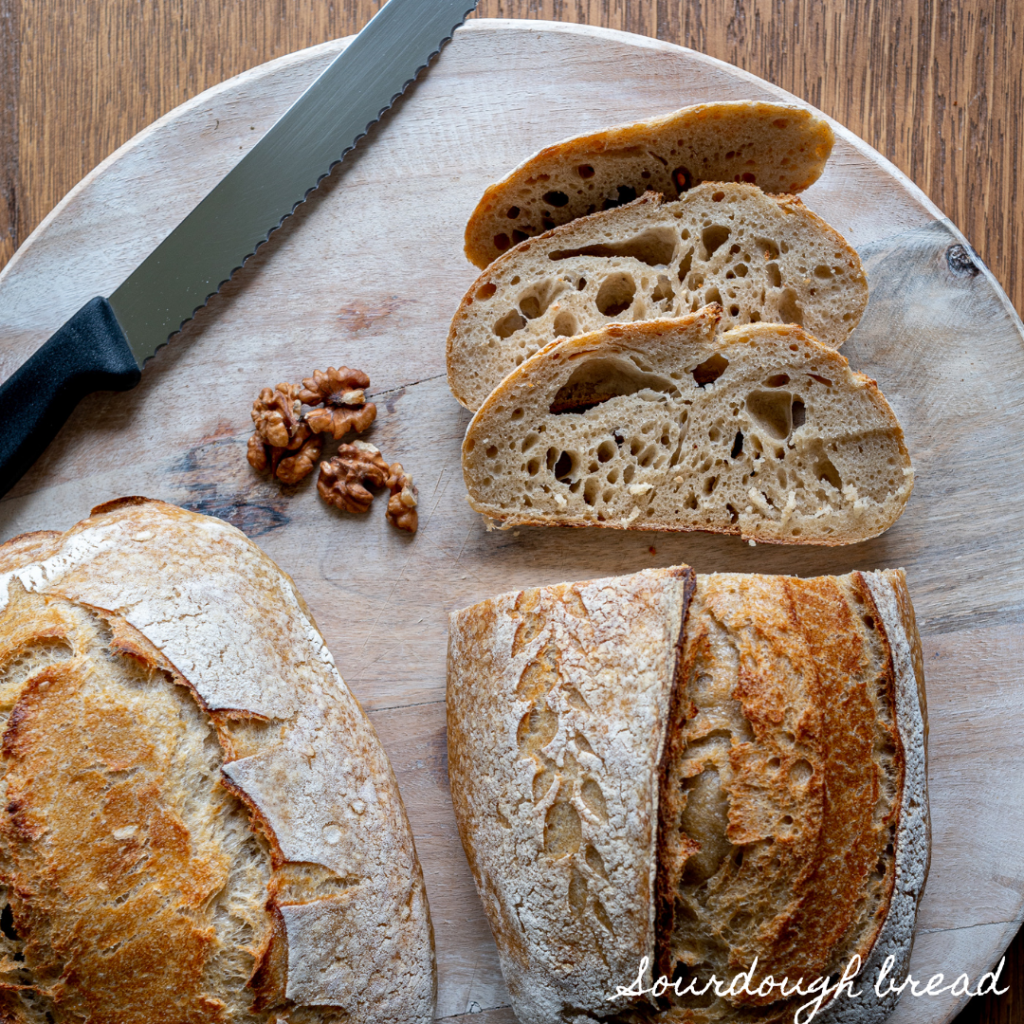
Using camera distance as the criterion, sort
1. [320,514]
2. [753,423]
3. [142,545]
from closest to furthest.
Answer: [142,545] → [753,423] → [320,514]

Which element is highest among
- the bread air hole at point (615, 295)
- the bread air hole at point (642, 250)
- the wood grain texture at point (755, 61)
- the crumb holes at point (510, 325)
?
the wood grain texture at point (755, 61)

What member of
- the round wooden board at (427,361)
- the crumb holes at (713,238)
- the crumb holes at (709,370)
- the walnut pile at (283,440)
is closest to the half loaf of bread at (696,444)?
the crumb holes at (709,370)

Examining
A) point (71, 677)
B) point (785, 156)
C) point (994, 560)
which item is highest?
point (785, 156)

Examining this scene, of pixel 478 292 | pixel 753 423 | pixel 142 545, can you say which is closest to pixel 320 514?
pixel 142 545

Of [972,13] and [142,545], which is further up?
[972,13]

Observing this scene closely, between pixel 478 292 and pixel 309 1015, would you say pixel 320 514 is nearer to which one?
pixel 478 292

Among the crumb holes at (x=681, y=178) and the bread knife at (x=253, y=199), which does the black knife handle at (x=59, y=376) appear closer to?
the bread knife at (x=253, y=199)

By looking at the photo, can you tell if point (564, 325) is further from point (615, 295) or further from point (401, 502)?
point (401, 502)

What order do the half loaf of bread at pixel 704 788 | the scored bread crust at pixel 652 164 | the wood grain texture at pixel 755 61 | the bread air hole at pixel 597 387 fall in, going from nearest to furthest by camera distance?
the half loaf of bread at pixel 704 788 → the scored bread crust at pixel 652 164 → the bread air hole at pixel 597 387 → the wood grain texture at pixel 755 61
